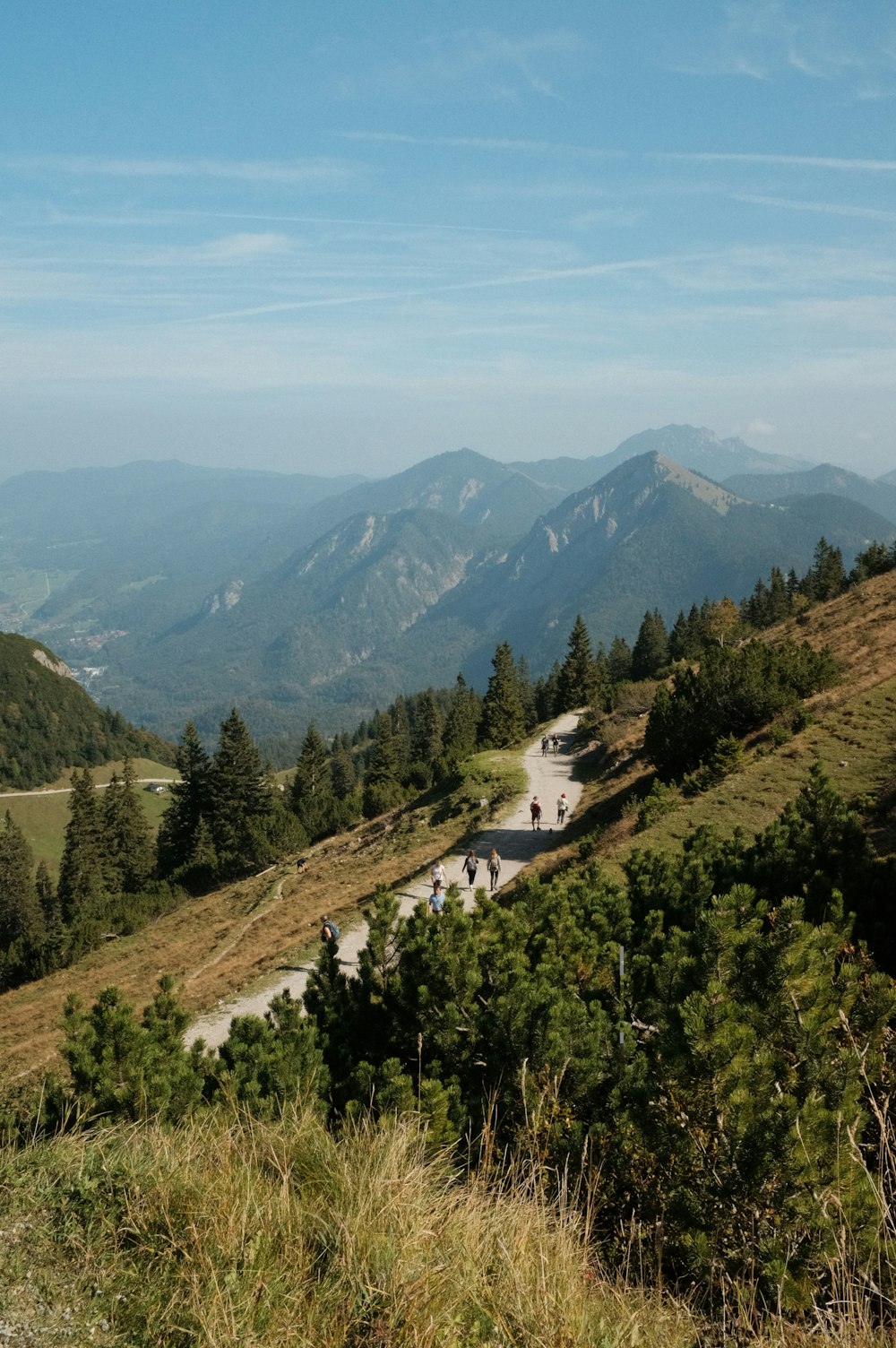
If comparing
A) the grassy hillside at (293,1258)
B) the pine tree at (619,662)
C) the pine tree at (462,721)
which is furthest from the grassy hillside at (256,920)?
the pine tree at (619,662)

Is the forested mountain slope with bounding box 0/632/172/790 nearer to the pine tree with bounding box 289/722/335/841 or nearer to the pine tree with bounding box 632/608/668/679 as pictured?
the pine tree with bounding box 289/722/335/841

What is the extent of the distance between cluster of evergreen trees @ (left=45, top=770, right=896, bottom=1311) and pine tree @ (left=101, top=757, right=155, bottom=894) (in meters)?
58.7

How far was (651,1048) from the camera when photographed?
19.0ft

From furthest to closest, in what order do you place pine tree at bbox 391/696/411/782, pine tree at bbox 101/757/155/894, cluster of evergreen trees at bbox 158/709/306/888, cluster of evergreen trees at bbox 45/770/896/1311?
pine tree at bbox 391/696/411/782
pine tree at bbox 101/757/155/894
cluster of evergreen trees at bbox 158/709/306/888
cluster of evergreen trees at bbox 45/770/896/1311

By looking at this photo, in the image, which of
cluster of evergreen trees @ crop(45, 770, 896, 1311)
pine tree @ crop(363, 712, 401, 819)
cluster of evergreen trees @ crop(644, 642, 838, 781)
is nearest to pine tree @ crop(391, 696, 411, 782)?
pine tree @ crop(363, 712, 401, 819)

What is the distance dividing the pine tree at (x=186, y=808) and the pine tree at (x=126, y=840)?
317 centimetres

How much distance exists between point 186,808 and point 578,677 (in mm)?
35676

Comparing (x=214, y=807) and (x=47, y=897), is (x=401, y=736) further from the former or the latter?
(x=214, y=807)

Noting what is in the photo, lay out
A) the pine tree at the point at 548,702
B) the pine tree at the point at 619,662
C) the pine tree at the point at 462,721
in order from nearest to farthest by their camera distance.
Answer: the pine tree at the point at 462,721, the pine tree at the point at 548,702, the pine tree at the point at 619,662

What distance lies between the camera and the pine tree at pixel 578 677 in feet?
240

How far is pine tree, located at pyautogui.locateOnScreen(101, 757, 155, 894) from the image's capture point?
63.4 meters

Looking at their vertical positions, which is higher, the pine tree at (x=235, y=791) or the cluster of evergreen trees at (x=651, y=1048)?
the cluster of evergreen trees at (x=651, y=1048)

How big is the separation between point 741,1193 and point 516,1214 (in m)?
1.23

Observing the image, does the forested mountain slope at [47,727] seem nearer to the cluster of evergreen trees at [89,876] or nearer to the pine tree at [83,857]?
the cluster of evergreen trees at [89,876]
